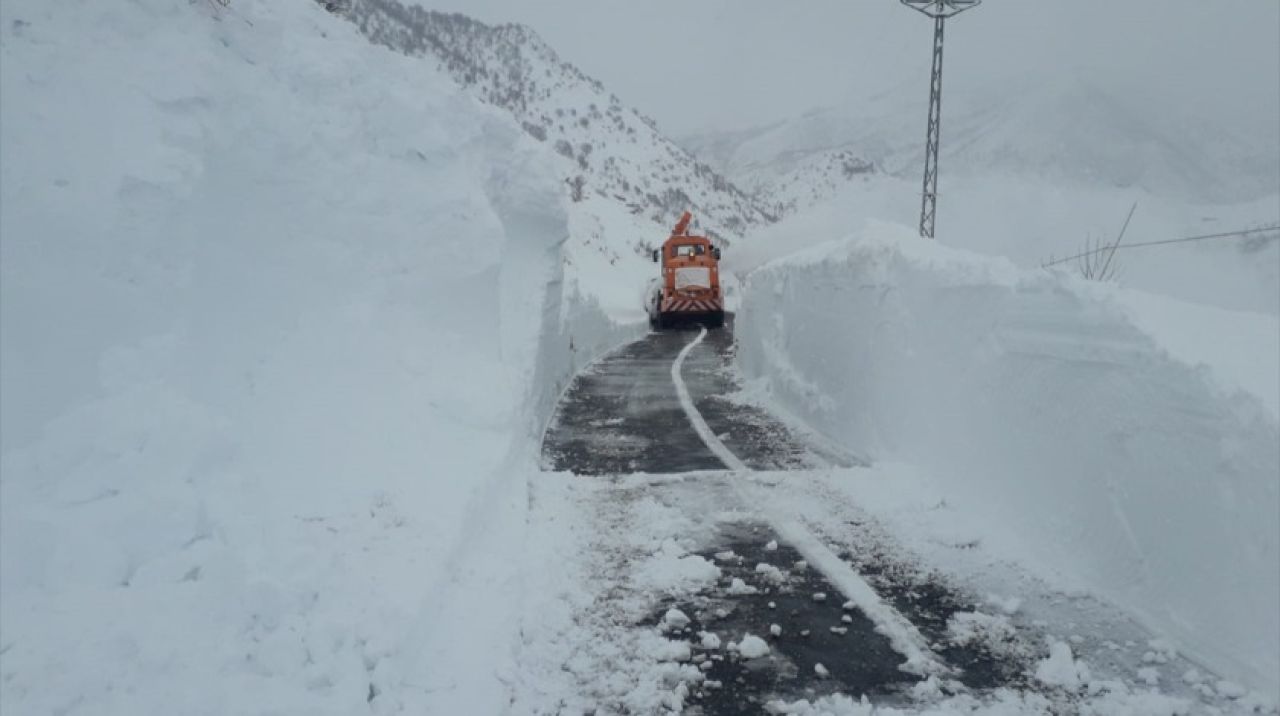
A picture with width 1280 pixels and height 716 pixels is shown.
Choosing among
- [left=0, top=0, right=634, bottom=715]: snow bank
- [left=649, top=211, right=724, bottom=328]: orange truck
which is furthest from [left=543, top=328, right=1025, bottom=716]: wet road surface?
[left=649, top=211, right=724, bottom=328]: orange truck

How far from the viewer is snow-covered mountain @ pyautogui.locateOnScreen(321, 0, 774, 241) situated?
93062 millimetres

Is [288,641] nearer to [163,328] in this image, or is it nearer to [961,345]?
[163,328]

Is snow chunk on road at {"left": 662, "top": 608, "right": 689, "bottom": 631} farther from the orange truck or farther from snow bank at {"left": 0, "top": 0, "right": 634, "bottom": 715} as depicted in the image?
the orange truck

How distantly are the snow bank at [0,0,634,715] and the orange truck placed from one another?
22.8m

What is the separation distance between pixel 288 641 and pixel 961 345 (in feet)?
17.7

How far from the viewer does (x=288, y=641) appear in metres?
3.18

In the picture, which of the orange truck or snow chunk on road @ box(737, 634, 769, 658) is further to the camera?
the orange truck

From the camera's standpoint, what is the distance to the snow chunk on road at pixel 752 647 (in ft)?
12.7

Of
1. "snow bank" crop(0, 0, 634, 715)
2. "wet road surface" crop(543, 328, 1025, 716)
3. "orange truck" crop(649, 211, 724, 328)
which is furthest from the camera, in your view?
"orange truck" crop(649, 211, 724, 328)

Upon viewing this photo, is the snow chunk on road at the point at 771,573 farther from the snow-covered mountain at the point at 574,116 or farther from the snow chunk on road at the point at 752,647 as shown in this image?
the snow-covered mountain at the point at 574,116

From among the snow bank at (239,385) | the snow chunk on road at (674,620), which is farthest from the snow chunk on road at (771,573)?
the snow bank at (239,385)

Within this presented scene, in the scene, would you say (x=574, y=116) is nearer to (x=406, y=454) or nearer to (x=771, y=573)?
(x=406, y=454)

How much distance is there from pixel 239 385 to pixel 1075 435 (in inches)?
202

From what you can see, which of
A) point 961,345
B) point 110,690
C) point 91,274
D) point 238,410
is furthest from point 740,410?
point 110,690
